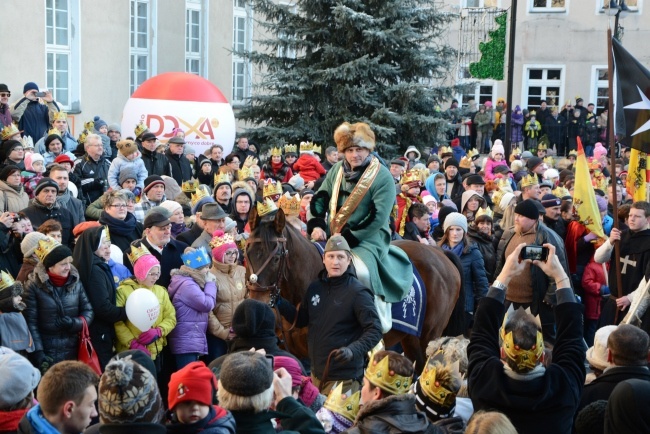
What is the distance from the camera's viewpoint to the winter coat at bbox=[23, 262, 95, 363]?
7.57 metres

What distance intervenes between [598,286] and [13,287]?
23.4 feet

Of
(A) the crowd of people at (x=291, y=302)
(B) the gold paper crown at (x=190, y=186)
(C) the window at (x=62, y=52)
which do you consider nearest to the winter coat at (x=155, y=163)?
(A) the crowd of people at (x=291, y=302)

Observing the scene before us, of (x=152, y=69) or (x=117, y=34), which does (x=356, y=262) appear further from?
(x=152, y=69)

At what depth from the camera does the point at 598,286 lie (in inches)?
465

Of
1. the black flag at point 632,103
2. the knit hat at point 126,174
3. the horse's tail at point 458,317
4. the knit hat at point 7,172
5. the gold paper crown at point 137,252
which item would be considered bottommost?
the horse's tail at point 458,317

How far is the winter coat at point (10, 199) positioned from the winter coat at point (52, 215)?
1.43ft

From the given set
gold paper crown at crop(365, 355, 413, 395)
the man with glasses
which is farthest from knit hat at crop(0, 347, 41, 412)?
the man with glasses

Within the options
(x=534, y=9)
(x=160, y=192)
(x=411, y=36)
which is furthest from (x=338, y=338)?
(x=534, y=9)

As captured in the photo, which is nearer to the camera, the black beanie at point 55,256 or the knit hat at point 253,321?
the knit hat at point 253,321

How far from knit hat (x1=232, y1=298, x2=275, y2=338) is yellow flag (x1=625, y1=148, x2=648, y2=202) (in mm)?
6824

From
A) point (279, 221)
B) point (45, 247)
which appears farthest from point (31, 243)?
point (279, 221)

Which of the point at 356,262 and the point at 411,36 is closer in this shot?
the point at 356,262

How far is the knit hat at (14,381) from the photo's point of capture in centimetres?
480

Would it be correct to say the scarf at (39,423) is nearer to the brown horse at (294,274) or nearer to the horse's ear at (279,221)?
the brown horse at (294,274)
